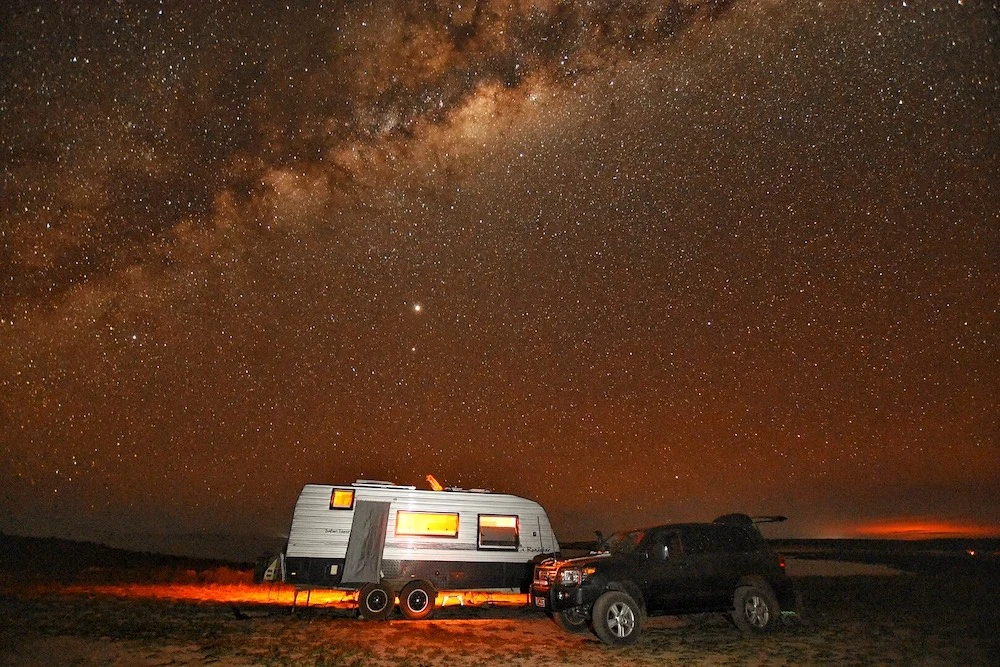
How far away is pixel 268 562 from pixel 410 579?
10.1 ft

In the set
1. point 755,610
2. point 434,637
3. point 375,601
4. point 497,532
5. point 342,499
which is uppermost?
point 342,499

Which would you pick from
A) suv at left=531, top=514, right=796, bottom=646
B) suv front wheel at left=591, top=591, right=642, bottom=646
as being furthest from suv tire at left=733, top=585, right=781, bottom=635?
suv front wheel at left=591, top=591, right=642, bottom=646

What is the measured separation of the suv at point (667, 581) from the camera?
35.6ft

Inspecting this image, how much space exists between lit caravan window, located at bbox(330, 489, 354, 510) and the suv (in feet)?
14.9

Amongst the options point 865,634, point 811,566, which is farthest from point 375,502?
point 811,566

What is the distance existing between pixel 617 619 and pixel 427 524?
5389mm

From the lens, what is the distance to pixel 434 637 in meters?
11.3

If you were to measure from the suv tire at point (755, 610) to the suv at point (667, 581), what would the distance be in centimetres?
2

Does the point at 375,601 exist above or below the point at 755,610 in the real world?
above

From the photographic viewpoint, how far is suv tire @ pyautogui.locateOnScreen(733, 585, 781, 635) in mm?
11625

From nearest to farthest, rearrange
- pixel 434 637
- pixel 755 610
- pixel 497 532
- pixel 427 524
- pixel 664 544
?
pixel 434 637 < pixel 664 544 < pixel 755 610 < pixel 427 524 < pixel 497 532

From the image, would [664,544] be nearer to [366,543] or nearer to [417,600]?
[417,600]

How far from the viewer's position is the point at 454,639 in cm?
1115

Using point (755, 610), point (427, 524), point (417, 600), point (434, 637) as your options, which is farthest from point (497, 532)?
point (755, 610)
